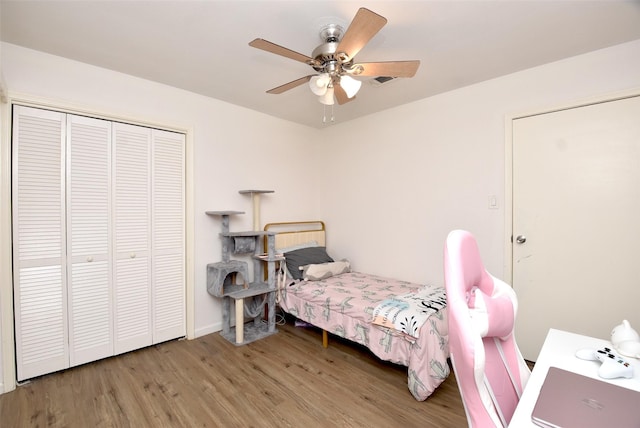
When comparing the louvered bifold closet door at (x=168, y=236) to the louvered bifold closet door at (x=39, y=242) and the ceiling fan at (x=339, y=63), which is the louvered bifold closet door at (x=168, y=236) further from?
the ceiling fan at (x=339, y=63)

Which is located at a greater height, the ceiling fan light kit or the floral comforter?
the ceiling fan light kit

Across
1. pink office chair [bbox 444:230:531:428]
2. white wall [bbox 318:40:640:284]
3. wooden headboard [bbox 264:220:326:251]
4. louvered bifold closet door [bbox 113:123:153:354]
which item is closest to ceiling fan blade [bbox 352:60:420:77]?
white wall [bbox 318:40:640:284]

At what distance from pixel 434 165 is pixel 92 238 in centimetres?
316

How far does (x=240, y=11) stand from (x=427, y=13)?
43.5 inches

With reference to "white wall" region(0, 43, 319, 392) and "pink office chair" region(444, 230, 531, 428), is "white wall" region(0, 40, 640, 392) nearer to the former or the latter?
"white wall" region(0, 43, 319, 392)

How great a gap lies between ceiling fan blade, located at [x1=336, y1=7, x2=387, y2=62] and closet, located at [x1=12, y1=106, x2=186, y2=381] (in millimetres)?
1970

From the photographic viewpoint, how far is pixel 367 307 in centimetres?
238

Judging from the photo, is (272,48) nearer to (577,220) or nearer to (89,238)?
(89,238)

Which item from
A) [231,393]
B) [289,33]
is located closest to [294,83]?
[289,33]

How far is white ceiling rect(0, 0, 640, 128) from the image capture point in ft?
5.57

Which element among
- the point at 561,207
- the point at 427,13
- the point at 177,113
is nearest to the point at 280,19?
the point at 427,13

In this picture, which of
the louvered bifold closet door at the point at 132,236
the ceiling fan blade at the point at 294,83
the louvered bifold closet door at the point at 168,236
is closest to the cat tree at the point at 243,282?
the louvered bifold closet door at the point at 168,236

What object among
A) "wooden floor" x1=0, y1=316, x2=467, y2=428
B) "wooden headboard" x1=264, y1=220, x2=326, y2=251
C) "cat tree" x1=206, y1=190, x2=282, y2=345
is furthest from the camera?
"wooden headboard" x1=264, y1=220, x2=326, y2=251

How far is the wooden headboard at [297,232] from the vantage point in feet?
11.6
